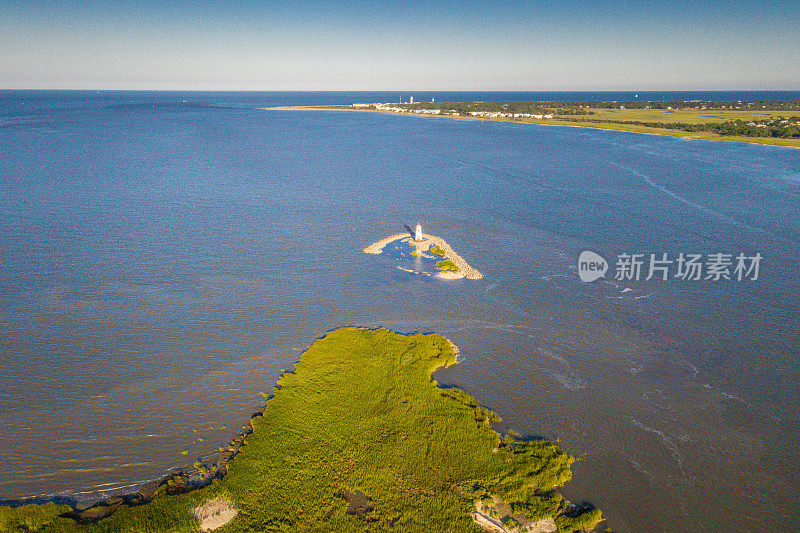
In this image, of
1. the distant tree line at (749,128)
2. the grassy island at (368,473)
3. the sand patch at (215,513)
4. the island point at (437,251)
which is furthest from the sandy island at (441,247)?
the distant tree line at (749,128)

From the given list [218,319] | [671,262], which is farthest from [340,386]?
[671,262]

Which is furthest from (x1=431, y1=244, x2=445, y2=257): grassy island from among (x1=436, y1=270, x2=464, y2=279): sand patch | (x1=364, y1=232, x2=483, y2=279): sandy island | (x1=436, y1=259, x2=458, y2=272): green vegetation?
(x1=436, y1=270, x2=464, y2=279): sand patch

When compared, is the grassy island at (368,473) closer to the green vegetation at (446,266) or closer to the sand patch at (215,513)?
the sand patch at (215,513)

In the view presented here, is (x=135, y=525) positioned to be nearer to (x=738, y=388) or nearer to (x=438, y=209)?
(x=738, y=388)

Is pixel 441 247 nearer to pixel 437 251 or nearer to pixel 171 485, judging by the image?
pixel 437 251

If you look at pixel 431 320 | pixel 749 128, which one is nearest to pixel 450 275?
pixel 431 320

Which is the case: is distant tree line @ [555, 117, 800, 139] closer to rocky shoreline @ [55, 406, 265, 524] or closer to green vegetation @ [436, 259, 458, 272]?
green vegetation @ [436, 259, 458, 272]
